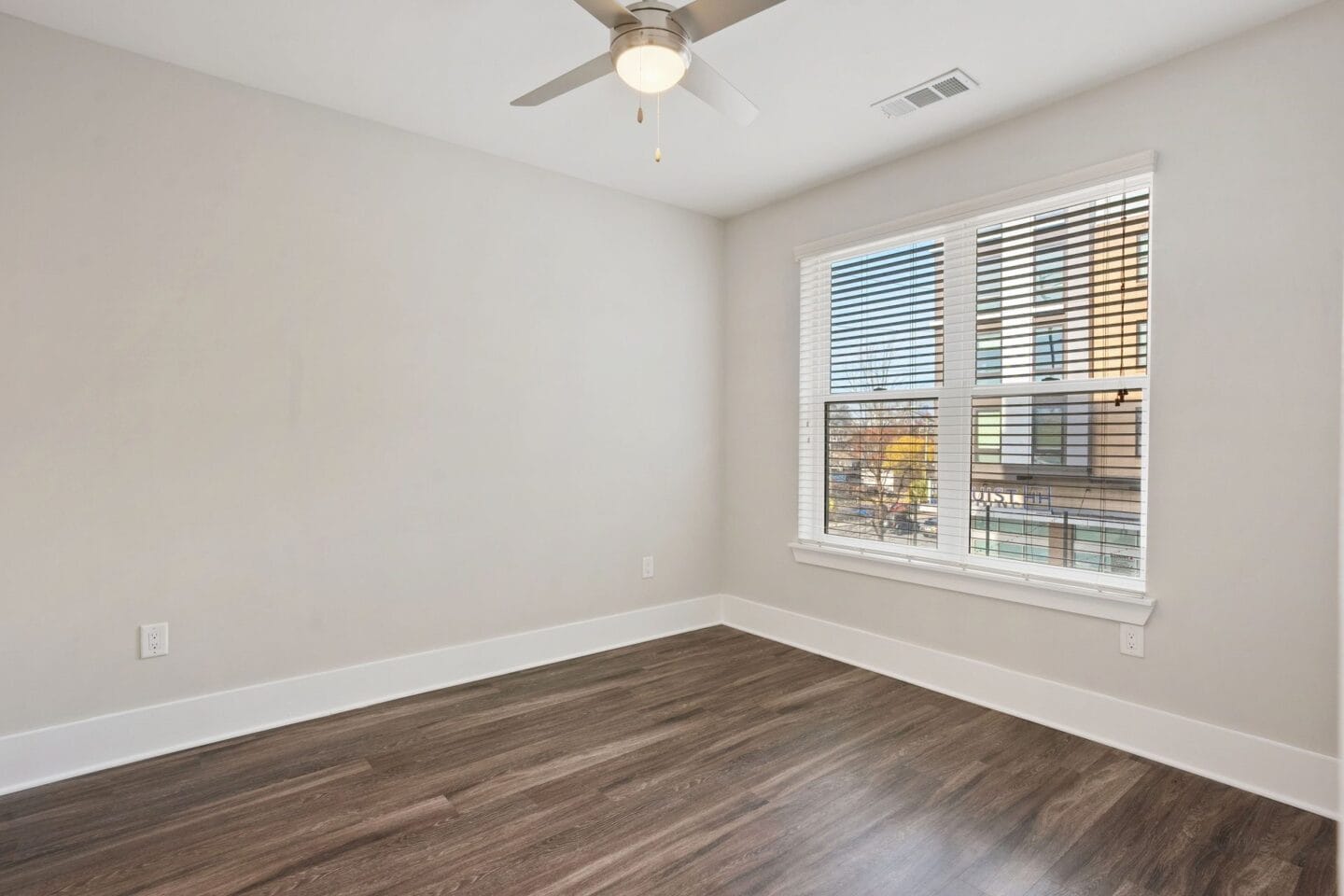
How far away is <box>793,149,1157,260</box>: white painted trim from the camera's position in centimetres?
267

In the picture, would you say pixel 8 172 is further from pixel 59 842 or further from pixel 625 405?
pixel 625 405

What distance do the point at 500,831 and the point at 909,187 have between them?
3.25 metres

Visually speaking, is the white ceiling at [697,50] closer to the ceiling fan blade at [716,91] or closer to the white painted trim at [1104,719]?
the ceiling fan blade at [716,91]

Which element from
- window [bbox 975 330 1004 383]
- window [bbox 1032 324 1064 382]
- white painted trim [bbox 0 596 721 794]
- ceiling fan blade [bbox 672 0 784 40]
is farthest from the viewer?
window [bbox 975 330 1004 383]

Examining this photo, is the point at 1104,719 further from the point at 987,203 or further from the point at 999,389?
the point at 987,203

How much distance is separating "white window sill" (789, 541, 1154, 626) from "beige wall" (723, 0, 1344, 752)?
61 mm

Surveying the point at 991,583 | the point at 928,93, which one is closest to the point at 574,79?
the point at 928,93

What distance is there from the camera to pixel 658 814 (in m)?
2.22

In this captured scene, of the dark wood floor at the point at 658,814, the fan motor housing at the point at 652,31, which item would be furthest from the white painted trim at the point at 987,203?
the dark wood floor at the point at 658,814

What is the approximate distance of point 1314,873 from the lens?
1921 mm

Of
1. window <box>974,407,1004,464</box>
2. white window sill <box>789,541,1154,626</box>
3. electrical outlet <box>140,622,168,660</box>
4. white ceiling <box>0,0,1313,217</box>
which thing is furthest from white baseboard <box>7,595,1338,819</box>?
white ceiling <box>0,0,1313,217</box>

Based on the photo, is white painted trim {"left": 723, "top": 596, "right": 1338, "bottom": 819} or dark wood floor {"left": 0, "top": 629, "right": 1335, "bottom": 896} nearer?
dark wood floor {"left": 0, "top": 629, "right": 1335, "bottom": 896}

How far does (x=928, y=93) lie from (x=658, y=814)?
2855 mm

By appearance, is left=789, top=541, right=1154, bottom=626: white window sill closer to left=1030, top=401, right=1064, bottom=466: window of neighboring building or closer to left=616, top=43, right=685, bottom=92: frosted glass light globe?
left=1030, top=401, right=1064, bottom=466: window of neighboring building
